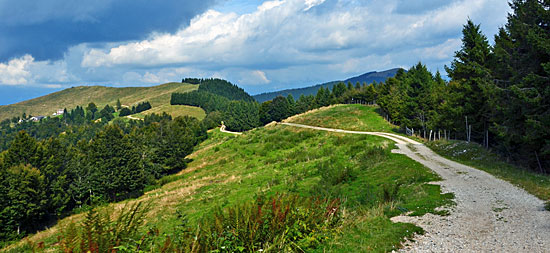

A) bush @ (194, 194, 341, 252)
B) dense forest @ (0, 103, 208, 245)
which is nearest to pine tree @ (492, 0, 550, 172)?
bush @ (194, 194, 341, 252)

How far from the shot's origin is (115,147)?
188 ft

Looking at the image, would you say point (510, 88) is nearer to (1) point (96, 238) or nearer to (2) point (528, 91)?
(2) point (528, 91)

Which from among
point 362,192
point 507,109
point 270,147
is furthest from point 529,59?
point 270,147

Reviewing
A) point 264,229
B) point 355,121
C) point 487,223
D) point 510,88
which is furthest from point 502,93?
point 355,121

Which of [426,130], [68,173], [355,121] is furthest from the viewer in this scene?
[355,121]

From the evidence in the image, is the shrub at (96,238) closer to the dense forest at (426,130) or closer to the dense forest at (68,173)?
the dense forest at (426,130)

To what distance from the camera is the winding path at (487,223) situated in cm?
812

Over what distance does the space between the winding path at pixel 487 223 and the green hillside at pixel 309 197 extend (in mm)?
744

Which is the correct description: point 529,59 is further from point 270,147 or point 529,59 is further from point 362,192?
point 270,147

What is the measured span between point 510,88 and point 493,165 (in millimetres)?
5795

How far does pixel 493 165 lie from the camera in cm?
2228

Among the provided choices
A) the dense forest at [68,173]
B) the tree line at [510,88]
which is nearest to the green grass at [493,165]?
the tree line at [510,88]

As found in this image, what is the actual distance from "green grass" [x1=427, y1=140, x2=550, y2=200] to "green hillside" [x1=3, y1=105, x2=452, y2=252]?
400cm

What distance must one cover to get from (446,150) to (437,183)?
612 inches
